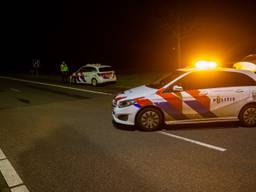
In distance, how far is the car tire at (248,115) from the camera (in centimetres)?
821

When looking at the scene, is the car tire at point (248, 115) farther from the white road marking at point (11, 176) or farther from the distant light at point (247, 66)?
the distant light at point (247, 66)

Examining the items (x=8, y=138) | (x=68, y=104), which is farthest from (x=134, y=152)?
(x=68, y=104)

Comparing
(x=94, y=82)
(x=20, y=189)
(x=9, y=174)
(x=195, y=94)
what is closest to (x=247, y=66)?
(x=195, y=94)

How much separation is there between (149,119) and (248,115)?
248cm

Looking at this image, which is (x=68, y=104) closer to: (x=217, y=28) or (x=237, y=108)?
(x=237, y=108)

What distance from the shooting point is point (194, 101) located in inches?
314

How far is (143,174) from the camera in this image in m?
5.16

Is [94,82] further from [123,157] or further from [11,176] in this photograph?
[11,176]

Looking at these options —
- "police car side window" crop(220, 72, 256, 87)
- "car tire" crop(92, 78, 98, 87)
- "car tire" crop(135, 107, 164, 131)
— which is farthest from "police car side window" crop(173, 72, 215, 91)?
"car tire" crop(92, 78, 98, 87)

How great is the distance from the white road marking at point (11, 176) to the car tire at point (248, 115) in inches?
218

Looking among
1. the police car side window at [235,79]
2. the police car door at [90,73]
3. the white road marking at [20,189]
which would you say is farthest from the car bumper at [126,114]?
the police car door at [90,73]

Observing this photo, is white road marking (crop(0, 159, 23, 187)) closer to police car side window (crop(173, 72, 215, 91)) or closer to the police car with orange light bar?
the police car with orange light bar

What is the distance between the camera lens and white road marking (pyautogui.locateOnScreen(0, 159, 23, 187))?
4.97 meters

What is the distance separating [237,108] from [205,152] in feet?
7.99
